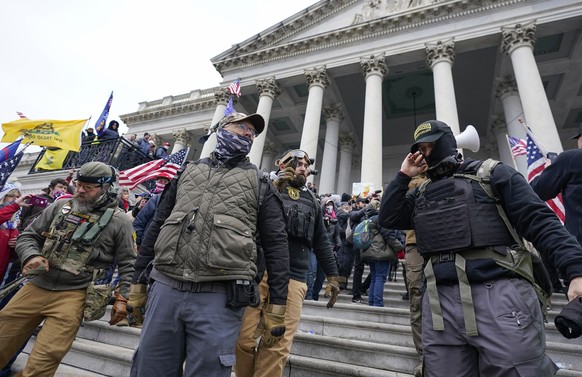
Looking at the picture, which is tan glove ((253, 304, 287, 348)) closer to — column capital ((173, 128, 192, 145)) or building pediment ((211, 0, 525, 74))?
building pediment ((211, 0, 525, 74))

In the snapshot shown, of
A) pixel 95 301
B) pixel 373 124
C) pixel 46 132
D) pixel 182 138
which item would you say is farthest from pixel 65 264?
pixel 182 138

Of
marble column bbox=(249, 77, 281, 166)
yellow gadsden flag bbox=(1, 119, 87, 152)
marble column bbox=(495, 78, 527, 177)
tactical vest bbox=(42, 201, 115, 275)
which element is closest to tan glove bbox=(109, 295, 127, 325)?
tactical vest bbox=(42, 201, 115, 275)

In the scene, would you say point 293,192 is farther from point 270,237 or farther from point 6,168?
point 6,168

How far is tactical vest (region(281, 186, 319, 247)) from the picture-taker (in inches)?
121

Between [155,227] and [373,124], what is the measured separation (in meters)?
12.9

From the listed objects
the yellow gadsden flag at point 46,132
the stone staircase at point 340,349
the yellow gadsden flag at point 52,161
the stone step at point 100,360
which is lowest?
the stone step at point 100,360

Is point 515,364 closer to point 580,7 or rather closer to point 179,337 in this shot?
point 179,337

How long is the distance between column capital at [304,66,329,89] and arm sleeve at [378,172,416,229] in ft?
51.3

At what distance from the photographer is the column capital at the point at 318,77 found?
1700cm

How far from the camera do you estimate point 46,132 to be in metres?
9.80

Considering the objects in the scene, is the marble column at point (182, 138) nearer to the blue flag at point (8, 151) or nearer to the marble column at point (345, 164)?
the marble column at point (345, 164)

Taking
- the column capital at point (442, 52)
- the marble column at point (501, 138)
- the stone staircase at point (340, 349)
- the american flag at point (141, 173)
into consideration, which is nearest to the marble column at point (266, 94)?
the american flag at point (141, 173)

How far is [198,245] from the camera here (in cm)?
194

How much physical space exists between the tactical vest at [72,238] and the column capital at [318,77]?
1552 cm
